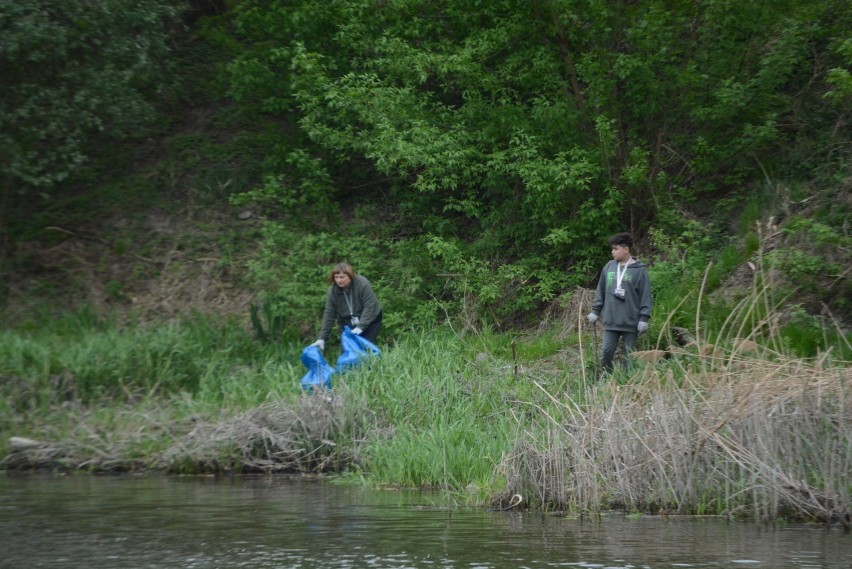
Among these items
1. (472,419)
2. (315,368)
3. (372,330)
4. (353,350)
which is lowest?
(472,419)

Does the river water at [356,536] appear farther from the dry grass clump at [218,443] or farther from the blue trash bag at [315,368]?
the blue trash bag at [315,368]

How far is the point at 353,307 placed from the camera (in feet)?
41.4

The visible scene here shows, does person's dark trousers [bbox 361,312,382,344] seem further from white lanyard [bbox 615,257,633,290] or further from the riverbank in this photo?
white lanyard [bbox 615,257,633,290]

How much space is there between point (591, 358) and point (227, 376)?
4.46 meters

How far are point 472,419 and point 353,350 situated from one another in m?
2.02

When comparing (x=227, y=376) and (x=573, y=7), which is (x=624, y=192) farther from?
(x=227, y=376)

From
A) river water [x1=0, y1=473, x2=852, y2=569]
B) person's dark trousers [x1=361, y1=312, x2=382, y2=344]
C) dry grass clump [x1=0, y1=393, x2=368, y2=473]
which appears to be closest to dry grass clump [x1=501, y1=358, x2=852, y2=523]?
river water [x1=0, y1=473, x2=852, y2=569]

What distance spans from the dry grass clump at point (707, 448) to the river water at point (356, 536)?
0.70 ft

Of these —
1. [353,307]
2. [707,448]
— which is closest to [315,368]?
[353,307]

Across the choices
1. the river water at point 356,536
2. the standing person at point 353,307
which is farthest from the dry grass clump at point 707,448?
the standing person at point 353,307

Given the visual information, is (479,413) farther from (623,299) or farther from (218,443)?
(218,443)

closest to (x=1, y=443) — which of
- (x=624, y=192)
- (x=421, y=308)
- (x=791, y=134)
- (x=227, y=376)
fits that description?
(x=227, y=376)

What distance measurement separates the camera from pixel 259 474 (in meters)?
11.3

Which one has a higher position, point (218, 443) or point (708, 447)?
point (218, 443)
